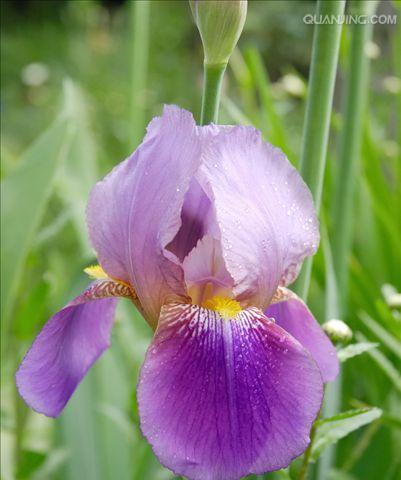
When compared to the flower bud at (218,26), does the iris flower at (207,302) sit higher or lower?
lower

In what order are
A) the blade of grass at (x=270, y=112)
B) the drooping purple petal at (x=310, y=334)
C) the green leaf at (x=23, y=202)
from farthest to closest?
the blade of grass at (x=270, y=112) < the green leaf at (x=23, y=202) < the drooping purple petal at (x=310, y=334)

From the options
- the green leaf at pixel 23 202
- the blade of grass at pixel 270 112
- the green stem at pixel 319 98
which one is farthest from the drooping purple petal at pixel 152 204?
the blade of grass at pixel 270 112

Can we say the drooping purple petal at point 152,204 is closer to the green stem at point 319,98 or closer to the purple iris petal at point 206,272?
the purple iris petal at point 206,272

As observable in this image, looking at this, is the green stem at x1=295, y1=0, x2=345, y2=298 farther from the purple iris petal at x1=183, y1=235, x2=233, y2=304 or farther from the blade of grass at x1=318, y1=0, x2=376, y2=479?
the blade of grass at x1=318, y1=0, x2=376, y2=479

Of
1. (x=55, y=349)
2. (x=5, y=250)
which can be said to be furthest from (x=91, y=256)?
(x=55, y=349)

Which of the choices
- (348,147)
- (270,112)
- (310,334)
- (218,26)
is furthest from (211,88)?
(270,112)

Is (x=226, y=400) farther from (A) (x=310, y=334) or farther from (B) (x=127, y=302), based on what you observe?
(B) (x=127, y=302)
